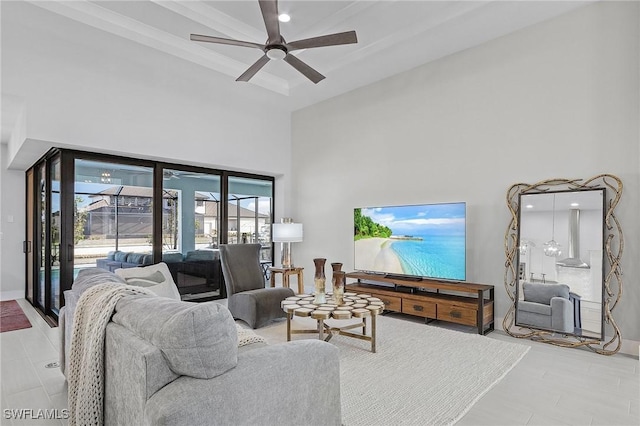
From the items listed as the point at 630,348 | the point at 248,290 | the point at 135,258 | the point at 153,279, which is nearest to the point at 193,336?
the point at 153,279

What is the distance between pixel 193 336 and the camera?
1371 mm

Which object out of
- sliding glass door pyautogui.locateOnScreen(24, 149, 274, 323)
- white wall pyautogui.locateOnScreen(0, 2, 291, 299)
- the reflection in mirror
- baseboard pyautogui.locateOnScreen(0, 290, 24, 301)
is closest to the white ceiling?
white wall pyautogui.locateOnScreen(0, 2, 291, 299)

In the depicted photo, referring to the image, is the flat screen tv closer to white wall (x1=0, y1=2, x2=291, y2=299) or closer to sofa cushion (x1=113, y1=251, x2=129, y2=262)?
white wall (x1=0, y1=2, x2=291, y2=299)

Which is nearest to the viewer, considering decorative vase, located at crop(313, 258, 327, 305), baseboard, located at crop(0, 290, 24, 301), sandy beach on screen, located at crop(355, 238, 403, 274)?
decorative vase, located at crop(313, 258, 327, 305)

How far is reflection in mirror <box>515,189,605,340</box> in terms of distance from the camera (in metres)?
3.43

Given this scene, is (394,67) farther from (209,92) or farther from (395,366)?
(395,366)

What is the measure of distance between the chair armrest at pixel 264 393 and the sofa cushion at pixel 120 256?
13.1ft

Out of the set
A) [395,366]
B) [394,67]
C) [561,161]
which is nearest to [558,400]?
[395,366]

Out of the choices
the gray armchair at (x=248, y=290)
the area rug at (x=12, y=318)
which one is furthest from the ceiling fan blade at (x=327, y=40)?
the area rug at (x=12, y=318)

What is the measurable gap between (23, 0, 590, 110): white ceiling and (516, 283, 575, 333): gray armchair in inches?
107

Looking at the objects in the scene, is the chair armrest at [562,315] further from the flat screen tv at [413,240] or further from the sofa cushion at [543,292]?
the flat screen tv at [413,240]

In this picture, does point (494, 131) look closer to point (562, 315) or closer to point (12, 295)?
point (562, 315)

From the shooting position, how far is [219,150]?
5.52m

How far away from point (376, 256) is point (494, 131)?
2068 millimetres
